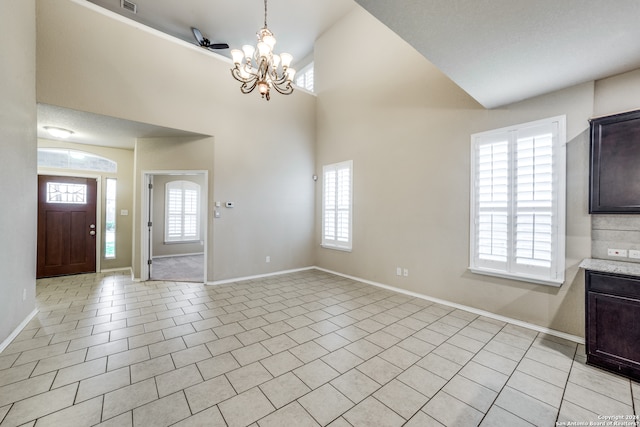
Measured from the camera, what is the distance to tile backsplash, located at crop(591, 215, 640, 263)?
253cm

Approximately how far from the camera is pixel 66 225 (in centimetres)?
550

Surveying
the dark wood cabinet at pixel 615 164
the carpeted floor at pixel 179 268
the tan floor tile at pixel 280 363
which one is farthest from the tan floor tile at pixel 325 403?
the carpeted floor at pixel 179 268

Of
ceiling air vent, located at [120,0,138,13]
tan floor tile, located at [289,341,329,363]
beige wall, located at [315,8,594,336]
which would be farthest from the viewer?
ceiling air vent, located at [120,0,138,13]

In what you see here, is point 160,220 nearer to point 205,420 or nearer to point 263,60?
point 263,60

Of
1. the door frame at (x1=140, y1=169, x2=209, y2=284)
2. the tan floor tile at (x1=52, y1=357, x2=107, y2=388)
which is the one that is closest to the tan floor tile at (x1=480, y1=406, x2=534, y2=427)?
the tan floor tile at (x1=52, y1=357, x2=107, y2=388)

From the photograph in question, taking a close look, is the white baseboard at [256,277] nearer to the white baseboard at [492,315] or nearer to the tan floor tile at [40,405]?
Result: the white baseboard at [492,315]

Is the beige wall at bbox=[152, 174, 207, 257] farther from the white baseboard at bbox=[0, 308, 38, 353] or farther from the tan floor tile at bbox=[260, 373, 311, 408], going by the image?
the tan floor tile at bbox=[260, 373, 311, 408]

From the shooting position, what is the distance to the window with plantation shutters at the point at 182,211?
8.18 meters

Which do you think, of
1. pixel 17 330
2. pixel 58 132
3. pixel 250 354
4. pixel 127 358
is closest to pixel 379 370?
pixel 250 354

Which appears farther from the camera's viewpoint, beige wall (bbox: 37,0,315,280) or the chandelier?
beige wall (bbox: 37,0,315,280)

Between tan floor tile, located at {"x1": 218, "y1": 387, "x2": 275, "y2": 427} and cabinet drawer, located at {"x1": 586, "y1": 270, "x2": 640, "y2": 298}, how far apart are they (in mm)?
2997

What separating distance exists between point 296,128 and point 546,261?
5.08 m

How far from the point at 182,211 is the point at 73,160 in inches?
126

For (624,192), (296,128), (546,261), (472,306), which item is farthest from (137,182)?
(624,192)
